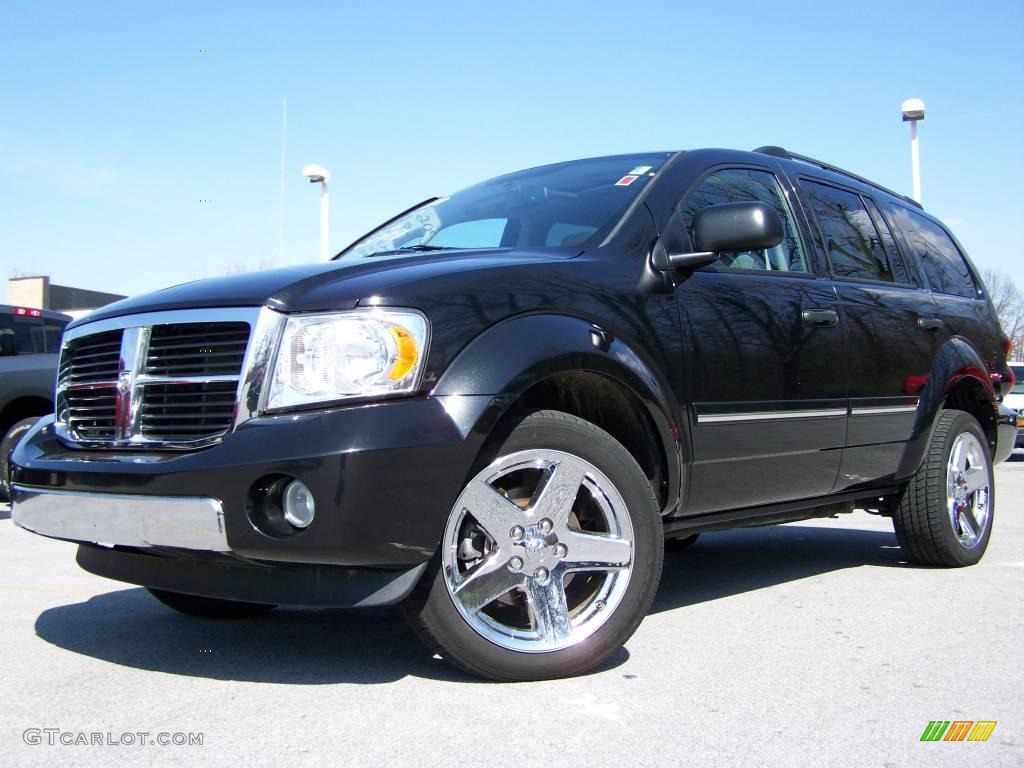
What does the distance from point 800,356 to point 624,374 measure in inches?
45.4

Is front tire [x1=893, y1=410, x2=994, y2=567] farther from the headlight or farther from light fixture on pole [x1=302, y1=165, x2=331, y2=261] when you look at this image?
light fixture on pole [x1=302, y1=165, x2=331, y2=261]

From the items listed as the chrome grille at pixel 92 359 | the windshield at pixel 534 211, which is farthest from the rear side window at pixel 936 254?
the chrome grille at pixel 92 359

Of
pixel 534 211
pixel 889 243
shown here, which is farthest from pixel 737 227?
pixel 889 243

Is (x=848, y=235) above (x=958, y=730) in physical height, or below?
above

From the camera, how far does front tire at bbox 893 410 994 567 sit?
504 cm

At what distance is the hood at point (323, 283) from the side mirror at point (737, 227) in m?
0.56

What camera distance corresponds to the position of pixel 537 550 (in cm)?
303

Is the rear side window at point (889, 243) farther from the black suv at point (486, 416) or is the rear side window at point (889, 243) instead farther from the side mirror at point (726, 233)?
the side mirror at point (726, 233)

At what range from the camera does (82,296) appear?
130 feet

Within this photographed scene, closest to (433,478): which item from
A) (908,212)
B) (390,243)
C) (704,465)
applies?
(704,465)

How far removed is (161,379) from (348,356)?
2.00ft

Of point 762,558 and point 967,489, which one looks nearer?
point 967,489

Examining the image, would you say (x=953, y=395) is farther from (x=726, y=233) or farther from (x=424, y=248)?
(x=424, y=248)

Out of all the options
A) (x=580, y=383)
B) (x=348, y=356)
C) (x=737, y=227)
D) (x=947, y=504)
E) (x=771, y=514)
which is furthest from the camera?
(x=947, y=504)
